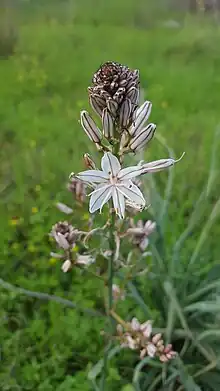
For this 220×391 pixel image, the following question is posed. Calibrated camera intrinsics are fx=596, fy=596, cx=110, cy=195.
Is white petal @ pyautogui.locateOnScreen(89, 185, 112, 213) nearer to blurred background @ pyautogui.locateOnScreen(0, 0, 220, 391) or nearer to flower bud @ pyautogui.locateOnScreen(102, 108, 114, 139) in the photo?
flower bud @ pyautogui.locateOnScreen(102, 108, 114, 139)

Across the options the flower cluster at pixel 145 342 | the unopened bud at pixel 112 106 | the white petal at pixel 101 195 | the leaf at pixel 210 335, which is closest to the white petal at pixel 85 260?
the flower cluster at pixel 145 342

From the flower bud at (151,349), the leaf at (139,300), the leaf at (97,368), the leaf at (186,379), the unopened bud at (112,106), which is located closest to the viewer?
the unopened bud at (112,106)

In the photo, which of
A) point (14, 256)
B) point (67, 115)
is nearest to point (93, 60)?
point (67, 115)

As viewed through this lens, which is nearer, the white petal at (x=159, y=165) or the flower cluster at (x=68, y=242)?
the white petal at (x=159, y=165)

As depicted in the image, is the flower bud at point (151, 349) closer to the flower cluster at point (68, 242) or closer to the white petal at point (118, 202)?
the flower cluster at point (68, 242)

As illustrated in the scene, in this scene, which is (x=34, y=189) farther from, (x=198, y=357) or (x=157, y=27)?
(x=157, y=27)

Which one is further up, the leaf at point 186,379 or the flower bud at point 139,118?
the flower bud at point 139,118
